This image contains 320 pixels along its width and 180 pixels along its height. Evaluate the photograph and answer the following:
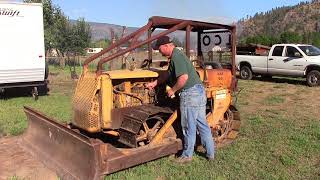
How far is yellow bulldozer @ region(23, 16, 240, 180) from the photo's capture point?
5.53 metres

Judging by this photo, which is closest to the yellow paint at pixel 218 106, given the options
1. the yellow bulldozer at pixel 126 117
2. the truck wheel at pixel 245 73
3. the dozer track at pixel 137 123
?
the yellow bulldozer at pixel 126 117

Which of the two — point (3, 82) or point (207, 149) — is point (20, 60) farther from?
point (207, 149)

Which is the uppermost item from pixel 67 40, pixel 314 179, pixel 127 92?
pixel 67 40

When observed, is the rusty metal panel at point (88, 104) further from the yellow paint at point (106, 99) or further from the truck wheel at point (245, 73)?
the truck wheel at point (245, 73)

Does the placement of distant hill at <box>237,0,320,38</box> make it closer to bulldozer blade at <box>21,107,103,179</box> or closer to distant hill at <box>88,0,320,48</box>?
distant hill at <box>88,0,320,48</box>

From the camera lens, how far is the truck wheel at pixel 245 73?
1940cm

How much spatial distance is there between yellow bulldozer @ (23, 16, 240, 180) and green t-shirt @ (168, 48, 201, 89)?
1.42 feet

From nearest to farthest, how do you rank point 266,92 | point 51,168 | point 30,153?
point 51,168, point 30,153, point 266,92

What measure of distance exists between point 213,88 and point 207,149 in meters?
1.19

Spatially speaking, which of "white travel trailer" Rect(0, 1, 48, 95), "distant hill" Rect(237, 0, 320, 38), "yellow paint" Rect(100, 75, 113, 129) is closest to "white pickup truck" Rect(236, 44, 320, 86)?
"white travel trailer" Rect(0, 1, 48, 95)

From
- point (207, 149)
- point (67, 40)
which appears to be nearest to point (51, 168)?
point (207, 149)

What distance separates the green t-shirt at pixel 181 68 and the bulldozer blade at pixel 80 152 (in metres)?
0.90

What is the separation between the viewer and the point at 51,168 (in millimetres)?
6027

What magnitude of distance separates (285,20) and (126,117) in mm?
66977
